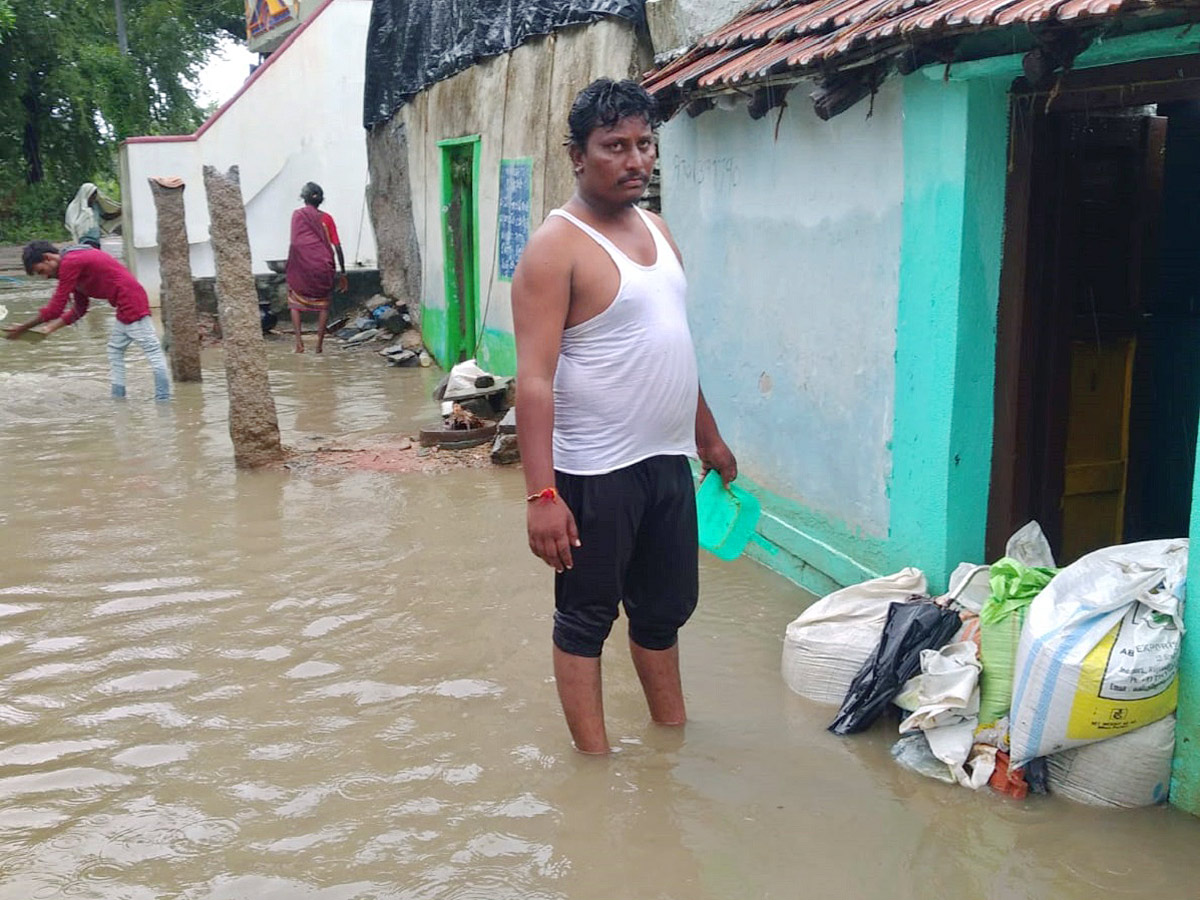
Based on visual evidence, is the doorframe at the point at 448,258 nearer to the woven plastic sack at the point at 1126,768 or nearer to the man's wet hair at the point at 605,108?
the man's wet hair at the point at 605,108

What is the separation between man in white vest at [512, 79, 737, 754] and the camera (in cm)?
310

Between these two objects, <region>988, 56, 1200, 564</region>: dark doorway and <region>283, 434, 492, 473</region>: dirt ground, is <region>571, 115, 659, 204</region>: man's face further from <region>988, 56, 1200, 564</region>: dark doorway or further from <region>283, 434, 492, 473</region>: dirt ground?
<region>283, 434, 492, 473</region>: dirt ground

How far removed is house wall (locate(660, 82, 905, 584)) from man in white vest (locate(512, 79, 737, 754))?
4.39 ft

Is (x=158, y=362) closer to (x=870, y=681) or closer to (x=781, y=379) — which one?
(x=781, y=379)

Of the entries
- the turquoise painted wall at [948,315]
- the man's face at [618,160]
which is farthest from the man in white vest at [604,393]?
the turquoise painted wall at [948,315]

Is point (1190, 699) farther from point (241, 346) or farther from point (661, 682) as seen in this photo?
point (241, 346)

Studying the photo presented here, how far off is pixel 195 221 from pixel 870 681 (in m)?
16.0

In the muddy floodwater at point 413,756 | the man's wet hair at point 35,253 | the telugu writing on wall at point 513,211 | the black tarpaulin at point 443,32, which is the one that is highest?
the black tarpaulin at point 443,32

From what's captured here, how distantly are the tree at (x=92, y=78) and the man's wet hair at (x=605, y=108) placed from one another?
2902 cm

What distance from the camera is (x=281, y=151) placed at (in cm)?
1795

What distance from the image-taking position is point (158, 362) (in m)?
10.2

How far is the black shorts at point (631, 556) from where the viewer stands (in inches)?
128

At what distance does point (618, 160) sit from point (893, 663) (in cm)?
177

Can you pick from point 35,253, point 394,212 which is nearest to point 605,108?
point 35,253
